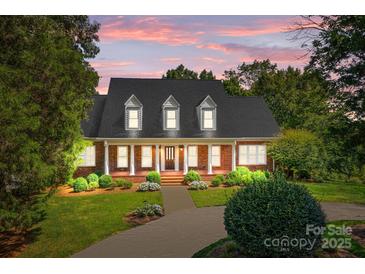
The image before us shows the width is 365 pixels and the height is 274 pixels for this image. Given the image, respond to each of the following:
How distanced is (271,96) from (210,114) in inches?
218

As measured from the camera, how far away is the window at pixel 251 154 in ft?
82.5

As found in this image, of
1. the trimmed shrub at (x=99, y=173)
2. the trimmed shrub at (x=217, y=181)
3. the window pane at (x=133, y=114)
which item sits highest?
the window pane at (x=133, y=114)

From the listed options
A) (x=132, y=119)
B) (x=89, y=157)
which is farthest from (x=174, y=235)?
(x=132, y=119)

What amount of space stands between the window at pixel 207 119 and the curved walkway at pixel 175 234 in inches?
364

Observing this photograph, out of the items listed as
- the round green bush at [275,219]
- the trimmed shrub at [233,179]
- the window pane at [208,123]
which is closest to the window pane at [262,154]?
the trimmed shrub at [233,179]

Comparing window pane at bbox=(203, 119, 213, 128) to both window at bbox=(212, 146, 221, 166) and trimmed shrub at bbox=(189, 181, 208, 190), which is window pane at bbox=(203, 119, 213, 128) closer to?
window at bbox=(212, 146, 221, 166)

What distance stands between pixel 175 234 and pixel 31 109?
5.99 meters

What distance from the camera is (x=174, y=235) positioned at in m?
12.8

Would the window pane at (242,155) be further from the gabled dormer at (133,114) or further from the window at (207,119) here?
the gabled dormer at (133,114)

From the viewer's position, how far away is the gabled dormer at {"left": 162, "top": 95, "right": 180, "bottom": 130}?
26.1 meters

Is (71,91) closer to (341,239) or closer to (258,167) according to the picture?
(341,239)

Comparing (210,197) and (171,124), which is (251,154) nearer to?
(171,124)

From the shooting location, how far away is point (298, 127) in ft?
73.2

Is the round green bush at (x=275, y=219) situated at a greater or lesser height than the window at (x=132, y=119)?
lesser
